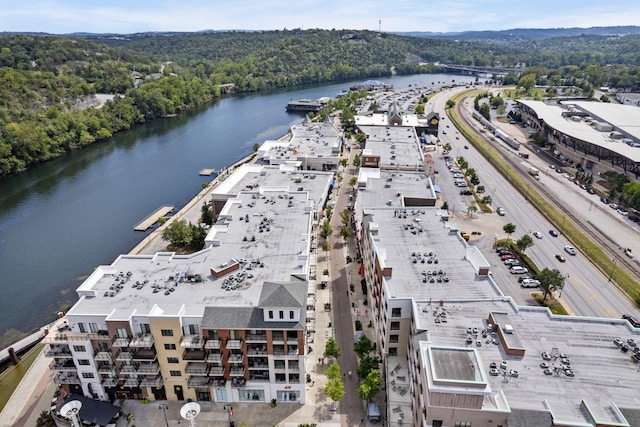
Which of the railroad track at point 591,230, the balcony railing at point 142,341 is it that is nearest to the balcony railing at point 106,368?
the balcony railing at point 142,341

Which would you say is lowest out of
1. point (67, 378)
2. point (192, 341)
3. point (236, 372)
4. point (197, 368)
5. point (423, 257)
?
point (67, 378)

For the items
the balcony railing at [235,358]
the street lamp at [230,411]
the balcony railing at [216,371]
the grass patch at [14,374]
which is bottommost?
the grass patch at [14,374]

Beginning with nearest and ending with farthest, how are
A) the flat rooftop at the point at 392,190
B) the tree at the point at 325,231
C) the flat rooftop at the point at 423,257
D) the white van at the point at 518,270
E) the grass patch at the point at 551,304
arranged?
the flat rooftop at the point at 423,257, the grass patch at the point at 551,304, the white van at the point at 518,270, the flat rooftop at the point at 392,190, the tree at the point at 325,231

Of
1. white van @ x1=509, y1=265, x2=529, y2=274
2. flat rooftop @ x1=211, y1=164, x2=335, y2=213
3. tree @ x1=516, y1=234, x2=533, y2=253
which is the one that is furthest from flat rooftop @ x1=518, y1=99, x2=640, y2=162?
flat rooftop @ x1=211, y1=164, x2=335, y2=213

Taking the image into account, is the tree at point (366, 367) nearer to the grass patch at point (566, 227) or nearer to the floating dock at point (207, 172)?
the grass patch at point (566, 227)

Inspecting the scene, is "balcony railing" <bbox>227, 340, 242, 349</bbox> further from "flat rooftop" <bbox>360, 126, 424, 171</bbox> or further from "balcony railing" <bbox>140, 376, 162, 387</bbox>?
"flat rooftop" <bbox>360, 126, 424, 171</bbox>

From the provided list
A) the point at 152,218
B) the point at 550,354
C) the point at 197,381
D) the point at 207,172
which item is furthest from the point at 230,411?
the point at 207,172

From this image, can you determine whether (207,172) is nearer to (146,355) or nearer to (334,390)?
(146,355)
